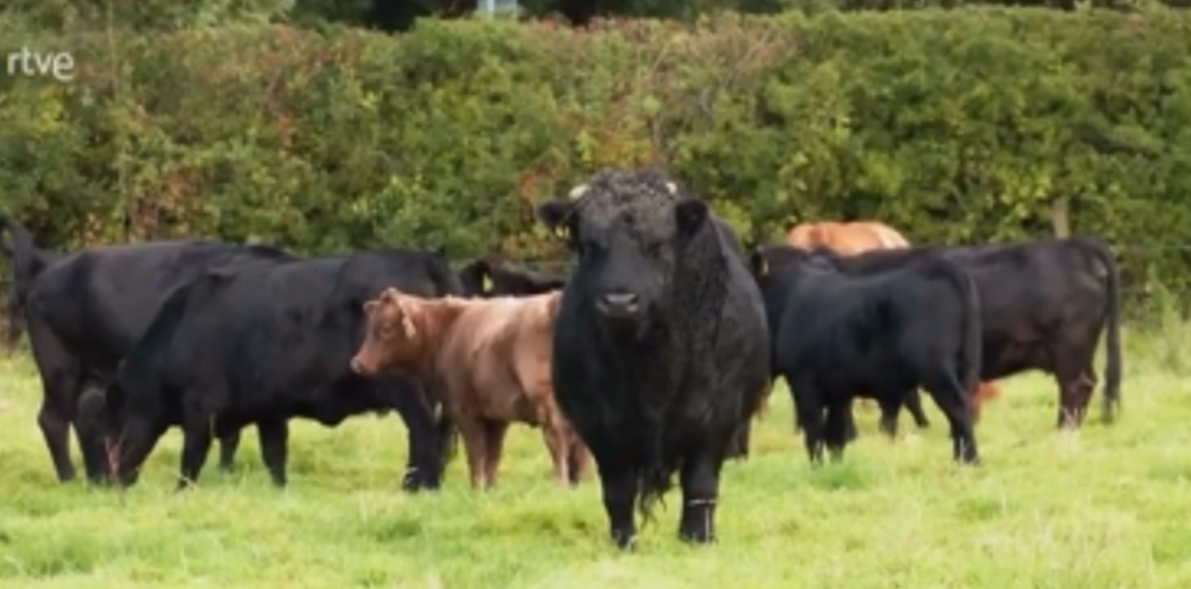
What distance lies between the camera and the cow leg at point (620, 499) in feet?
35.6

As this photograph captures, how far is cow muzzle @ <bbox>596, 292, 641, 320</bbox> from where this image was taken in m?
10.4

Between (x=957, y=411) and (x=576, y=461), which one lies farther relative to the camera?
(x=957, y=411)

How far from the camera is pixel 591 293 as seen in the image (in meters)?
10.6

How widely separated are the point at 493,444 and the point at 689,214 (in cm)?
409

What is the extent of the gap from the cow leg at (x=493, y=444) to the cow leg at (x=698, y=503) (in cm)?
354

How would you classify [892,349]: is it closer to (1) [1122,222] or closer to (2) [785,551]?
(2) [785,551]

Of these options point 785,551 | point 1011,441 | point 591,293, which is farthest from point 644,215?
point 1011,441

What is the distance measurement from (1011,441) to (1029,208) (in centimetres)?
824

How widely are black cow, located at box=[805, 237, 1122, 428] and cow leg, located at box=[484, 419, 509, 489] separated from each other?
11.1ft

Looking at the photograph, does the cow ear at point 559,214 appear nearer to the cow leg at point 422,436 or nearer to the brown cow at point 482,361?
the brown cow at point 482,361

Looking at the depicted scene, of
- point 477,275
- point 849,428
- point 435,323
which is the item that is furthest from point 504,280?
point 435,323

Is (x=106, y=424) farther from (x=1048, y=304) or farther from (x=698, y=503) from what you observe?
(x=1048, y=304)

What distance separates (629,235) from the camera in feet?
34.7

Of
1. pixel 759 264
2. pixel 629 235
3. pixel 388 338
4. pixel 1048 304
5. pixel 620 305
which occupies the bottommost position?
pixel 1048 304
